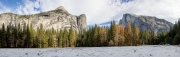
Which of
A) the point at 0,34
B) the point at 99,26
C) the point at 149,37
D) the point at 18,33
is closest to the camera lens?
the point at 0,34

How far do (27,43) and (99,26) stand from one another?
120 feet

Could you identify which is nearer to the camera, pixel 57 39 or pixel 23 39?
pixel 23 39

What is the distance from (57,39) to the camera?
102 m

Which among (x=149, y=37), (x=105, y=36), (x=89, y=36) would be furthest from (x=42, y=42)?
(x=149, y=37)

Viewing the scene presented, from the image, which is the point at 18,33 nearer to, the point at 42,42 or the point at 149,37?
the point at 42,42

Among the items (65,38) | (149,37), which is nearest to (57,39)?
(65,38)

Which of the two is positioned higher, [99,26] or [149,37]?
[99,26]

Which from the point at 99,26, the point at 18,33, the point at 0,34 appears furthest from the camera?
the point at 99,26

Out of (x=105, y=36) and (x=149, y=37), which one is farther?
(x=149, y=37)

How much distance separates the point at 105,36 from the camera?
3652 inches

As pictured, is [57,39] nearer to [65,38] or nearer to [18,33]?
[65,38]

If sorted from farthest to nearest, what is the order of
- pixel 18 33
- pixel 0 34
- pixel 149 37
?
pixel 149 37 < pixel 18 33 < pixel 0 34

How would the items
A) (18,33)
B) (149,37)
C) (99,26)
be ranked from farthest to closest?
(149,37), (99,26), (18,33)

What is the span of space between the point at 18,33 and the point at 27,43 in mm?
9206
